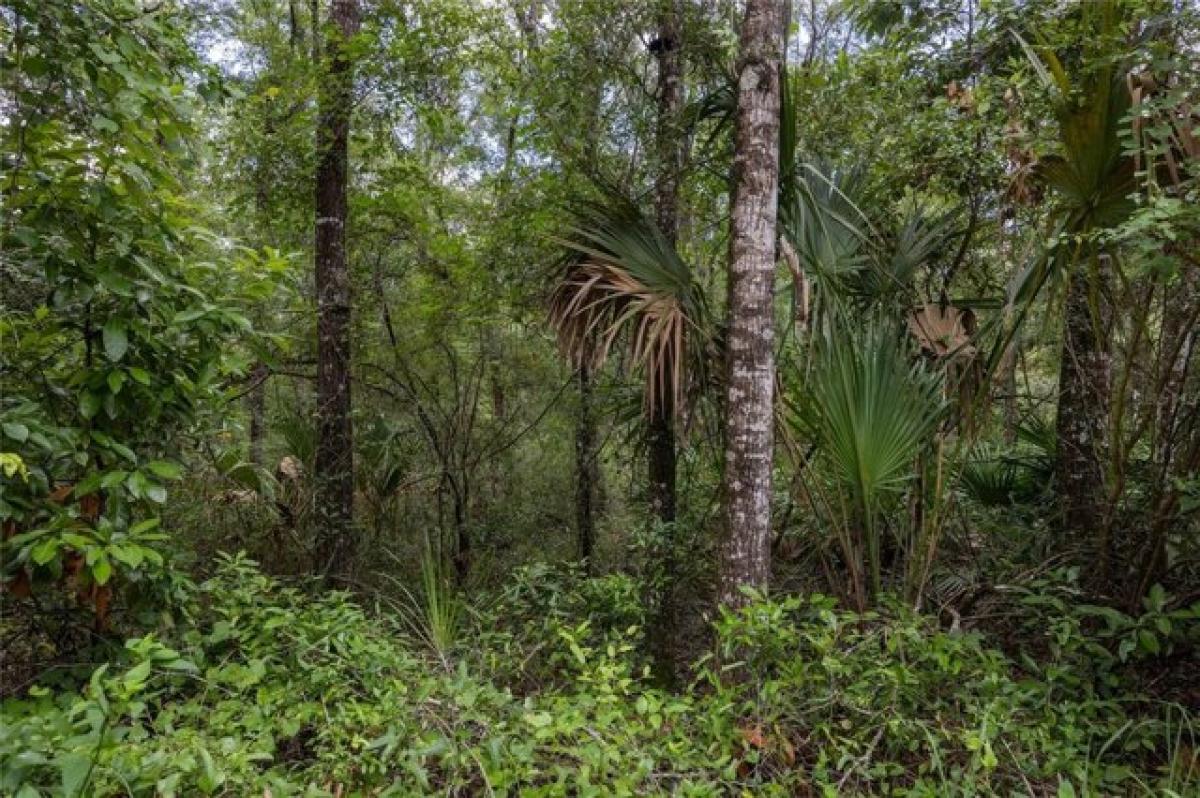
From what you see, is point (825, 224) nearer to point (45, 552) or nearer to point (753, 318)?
point (753, 318)

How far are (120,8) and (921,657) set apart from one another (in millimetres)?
3573

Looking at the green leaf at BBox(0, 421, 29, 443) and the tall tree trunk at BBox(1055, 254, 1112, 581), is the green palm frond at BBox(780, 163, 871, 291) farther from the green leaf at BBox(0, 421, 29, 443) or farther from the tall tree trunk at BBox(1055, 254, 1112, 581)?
the green leaf at BBox(0, 421, 29, 443)

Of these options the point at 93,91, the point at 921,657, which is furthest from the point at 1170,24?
the point at 93,91

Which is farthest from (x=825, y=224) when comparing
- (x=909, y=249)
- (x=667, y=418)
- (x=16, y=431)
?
(x=16, y=431)

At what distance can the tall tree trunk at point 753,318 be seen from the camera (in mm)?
3191

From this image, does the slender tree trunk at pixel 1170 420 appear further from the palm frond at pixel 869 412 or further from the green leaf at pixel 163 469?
the green leaf at pixel 163 469

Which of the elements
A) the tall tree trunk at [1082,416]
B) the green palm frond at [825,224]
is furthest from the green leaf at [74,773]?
the tall tree trunk at [1082,416]

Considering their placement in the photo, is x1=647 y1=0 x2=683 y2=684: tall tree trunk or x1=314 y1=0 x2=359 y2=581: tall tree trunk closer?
x1=647 y1=0 x2=683 y2=684: tall tree trunk

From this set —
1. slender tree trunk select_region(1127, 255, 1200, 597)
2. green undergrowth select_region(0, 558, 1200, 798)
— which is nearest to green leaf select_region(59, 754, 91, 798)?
green undergrowth select_region(0, 558, 1200, 798)

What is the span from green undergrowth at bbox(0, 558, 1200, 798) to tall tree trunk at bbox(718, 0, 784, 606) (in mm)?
517

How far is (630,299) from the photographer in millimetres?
3656

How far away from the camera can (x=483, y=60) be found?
546 centimetres

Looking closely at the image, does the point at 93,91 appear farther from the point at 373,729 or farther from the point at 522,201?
the point at 522,201

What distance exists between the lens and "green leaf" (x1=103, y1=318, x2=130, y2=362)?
7.11ft
